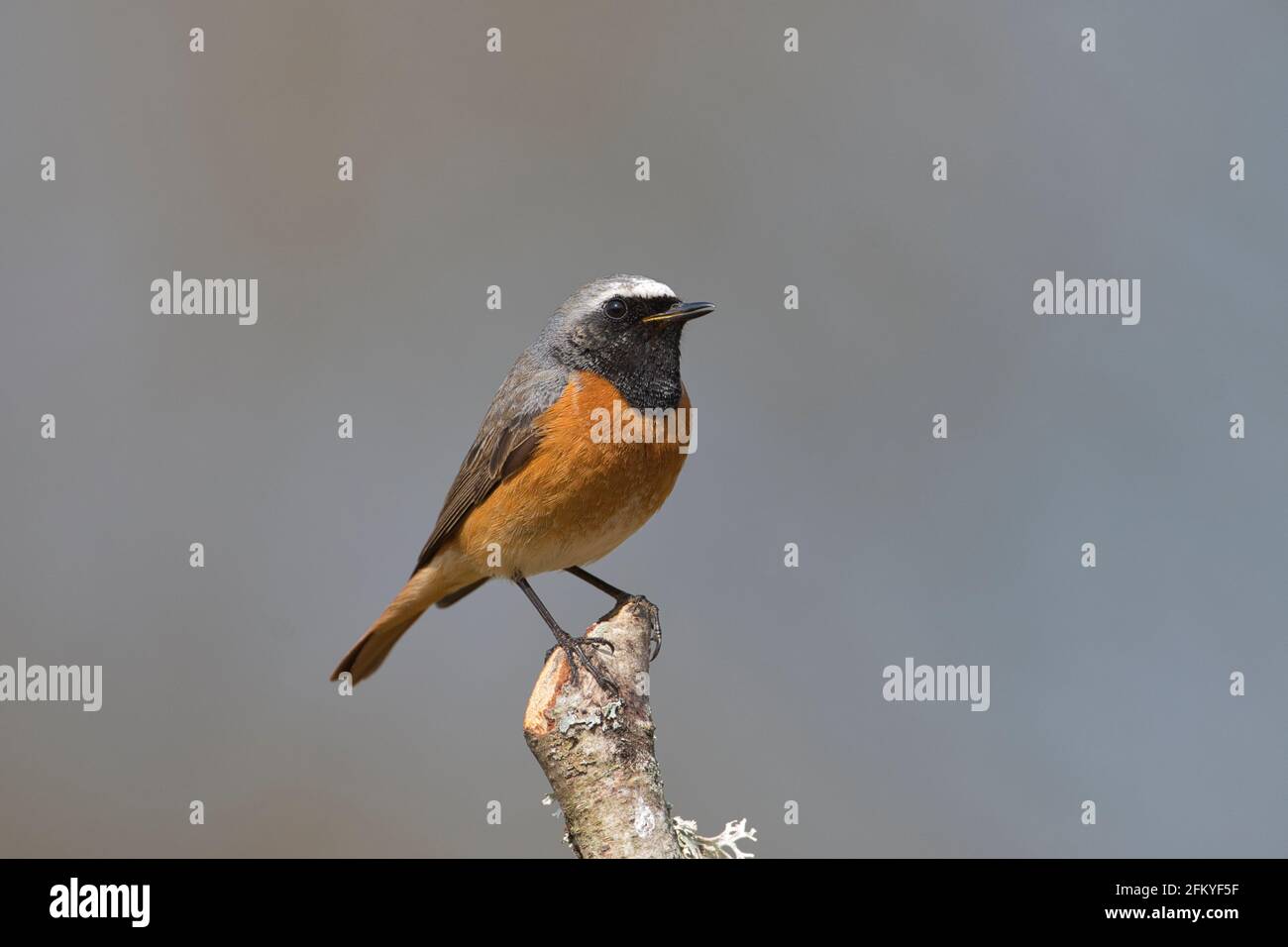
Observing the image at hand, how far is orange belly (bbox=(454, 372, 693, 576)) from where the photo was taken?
5.33m

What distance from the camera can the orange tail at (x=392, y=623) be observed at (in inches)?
240

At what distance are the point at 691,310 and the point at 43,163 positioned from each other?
5077 millimetres

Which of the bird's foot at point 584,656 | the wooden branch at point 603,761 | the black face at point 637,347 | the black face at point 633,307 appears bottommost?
the wooden branch at point 603,761

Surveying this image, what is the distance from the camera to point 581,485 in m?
5.33

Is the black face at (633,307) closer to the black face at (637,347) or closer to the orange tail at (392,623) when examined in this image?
the black face at (637,347)

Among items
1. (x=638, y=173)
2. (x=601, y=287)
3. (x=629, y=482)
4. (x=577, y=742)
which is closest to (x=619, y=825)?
(x=577, y=742)

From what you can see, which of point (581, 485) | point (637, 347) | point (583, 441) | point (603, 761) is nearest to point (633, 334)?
point (637, 347)

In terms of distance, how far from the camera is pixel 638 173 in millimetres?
7316

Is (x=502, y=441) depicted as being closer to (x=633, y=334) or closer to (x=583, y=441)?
(x=583, y=441)

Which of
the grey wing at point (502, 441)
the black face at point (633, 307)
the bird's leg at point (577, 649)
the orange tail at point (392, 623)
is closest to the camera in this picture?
the bird's leg at point (577, 649)

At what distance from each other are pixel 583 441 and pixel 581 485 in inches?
8.0

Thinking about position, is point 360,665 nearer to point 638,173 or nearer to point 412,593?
point 412,593

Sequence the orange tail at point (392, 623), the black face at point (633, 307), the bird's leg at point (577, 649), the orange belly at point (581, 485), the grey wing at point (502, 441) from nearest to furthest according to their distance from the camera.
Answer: the bird's leg at point (577, 649)
the orange belly at point (581, 485)
the black face at point (633, 307)
the grey wing at point (502, 441)
the orange tail at point (392, 623)

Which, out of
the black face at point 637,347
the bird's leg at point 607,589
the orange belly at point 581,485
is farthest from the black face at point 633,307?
the bird's leg at point 607,589
